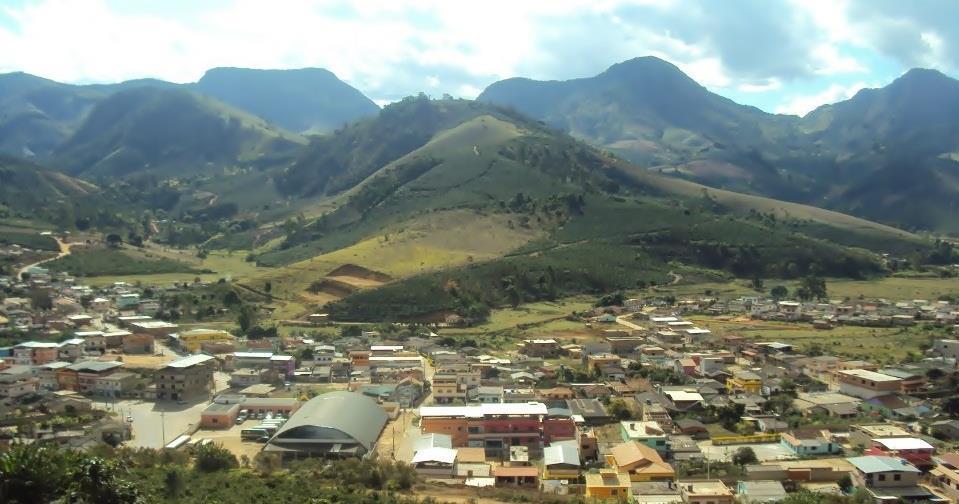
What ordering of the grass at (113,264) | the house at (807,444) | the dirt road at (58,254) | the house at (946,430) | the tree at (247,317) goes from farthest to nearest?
the grass at (113,264) < the dirt road at (58,254) < the tree at (247,317) < the house at (946,430) < the house at (807,444)

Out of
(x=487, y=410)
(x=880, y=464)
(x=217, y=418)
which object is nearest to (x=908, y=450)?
(x=880, y=464)

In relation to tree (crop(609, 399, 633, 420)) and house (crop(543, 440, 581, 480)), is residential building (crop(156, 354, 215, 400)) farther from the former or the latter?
tree (crop(609, 399, 633, 420))

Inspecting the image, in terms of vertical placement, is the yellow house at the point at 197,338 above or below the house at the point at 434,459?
above

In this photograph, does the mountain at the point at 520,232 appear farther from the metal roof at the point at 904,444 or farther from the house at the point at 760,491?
the house at the point at 760,491

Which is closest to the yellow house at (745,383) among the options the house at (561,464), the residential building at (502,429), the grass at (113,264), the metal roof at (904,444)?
the metal roof at (904,444)

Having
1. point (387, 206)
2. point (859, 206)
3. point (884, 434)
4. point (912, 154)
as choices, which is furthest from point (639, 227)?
point (912, 154)

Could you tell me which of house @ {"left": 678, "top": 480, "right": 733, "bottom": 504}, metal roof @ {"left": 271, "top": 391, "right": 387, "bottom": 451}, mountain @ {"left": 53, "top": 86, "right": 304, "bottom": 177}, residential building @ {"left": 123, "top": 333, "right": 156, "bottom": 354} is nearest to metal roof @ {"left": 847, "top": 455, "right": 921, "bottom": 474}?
house @ {"left": 678, "top": 480, "right": 733, "bottom": 504}

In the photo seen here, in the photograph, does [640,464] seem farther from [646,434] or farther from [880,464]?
[880,464]
